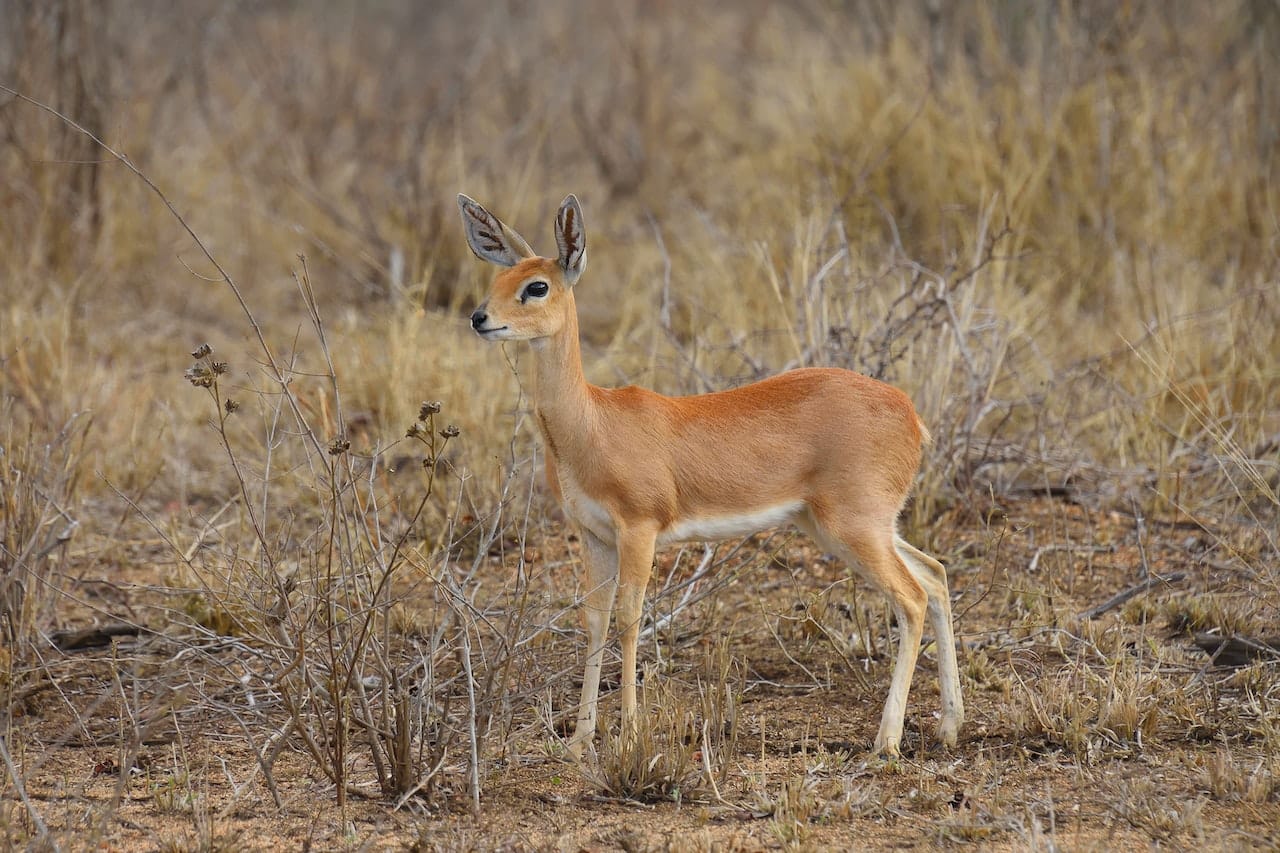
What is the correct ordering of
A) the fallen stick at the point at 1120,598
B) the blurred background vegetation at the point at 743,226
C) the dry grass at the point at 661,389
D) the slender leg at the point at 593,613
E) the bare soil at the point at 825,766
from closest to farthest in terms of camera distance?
the bare soil at the point at 825,766, the dry grass at the point at 661,389, the slender leg at the point at 593,613, the fallen stick at the point at 1120,598, the blurred background vegetation at the point at 743,226

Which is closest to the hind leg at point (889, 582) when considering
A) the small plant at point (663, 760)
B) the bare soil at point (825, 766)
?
the bare soil at point (825, 766)

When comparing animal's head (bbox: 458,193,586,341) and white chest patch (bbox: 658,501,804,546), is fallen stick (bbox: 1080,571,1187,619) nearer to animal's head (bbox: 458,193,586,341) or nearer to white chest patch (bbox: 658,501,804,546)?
white chest patch (bbox: 658,501,804,546)

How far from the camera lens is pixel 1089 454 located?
21.6 feet

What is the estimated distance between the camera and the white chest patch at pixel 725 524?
419 centimetres

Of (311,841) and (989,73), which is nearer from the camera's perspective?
(311,841)

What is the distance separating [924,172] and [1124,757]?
5.51 m

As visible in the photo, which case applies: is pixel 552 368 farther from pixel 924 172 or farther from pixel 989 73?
pixel 989 73

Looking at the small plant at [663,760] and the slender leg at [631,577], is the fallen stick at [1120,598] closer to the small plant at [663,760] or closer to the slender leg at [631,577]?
the small plant at [663,760]

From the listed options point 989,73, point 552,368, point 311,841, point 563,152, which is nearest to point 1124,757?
point 552,368

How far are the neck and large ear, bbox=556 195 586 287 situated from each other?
12 centimetres

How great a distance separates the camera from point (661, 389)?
7.10 metres

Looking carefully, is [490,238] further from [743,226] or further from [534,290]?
[743,226]

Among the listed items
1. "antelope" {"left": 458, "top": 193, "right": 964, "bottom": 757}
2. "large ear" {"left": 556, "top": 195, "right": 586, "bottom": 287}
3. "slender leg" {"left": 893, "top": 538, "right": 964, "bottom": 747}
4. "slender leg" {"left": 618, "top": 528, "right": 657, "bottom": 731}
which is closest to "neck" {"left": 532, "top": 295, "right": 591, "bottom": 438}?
"antelope" {"left": 458, "top": 193, "right": 964, "bottom": 757}

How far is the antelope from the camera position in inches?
161
